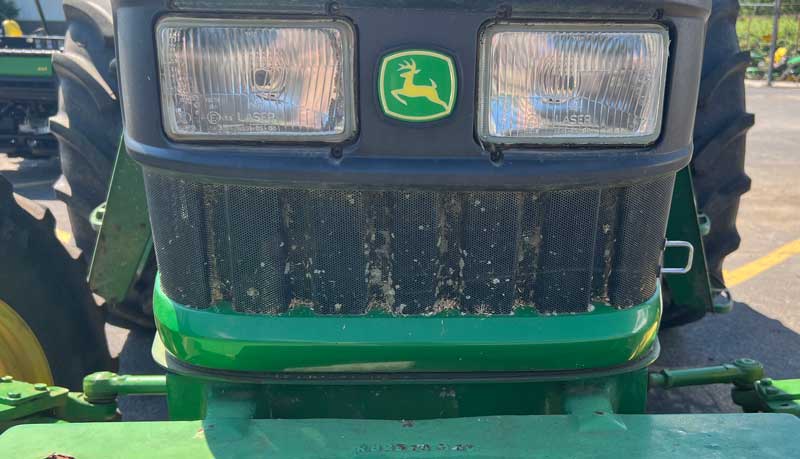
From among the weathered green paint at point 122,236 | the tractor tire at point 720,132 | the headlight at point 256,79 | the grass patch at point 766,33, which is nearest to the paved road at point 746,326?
the tractor tire at point 720,132

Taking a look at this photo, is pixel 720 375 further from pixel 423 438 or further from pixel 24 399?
pixel 24 399

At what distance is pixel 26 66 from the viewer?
276 inches

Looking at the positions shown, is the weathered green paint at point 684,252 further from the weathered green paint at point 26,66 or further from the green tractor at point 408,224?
the weathered green paint at point 26,66

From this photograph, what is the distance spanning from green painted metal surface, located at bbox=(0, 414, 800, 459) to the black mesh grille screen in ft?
0.78

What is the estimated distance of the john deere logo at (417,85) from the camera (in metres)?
1.33

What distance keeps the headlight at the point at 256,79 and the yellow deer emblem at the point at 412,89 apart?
0.30ft

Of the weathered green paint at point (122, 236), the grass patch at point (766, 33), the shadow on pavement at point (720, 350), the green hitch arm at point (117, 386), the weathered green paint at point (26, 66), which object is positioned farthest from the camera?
the grass patch at point (766, 33)

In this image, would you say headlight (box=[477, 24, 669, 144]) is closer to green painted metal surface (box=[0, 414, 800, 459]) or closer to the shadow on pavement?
green painted metal surface (box=[0, 414, 800, 459])

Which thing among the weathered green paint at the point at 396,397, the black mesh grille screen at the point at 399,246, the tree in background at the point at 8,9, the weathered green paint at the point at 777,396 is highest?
the black mesh grille screen at the point at 399,246

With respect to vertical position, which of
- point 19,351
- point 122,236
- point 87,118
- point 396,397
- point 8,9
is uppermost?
point 87,118

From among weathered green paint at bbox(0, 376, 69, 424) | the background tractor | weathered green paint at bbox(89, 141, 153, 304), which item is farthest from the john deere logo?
the background tractor

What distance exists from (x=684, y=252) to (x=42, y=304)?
210cm

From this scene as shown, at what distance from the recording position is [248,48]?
1341mm

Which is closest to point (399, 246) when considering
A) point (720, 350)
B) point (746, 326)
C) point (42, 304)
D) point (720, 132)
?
point (42, 304)
